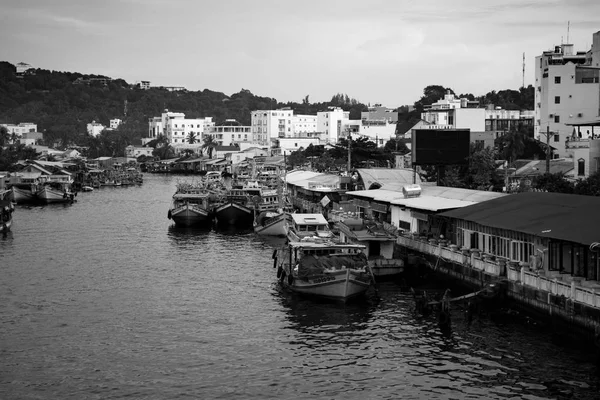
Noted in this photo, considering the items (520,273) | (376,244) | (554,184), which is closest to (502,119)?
(554,184)

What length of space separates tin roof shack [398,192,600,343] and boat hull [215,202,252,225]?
90.2ft

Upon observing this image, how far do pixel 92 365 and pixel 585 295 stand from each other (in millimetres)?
17869

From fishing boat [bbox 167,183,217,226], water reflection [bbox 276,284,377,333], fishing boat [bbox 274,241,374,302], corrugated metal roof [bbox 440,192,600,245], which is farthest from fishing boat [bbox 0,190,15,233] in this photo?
corrugated metal roof [bbox 440,192,600,245]

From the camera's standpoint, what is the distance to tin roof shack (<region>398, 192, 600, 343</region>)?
1225 inches

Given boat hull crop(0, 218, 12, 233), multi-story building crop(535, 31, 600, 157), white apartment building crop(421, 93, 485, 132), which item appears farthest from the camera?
white apartment building crop(421, 93, 485, 132)

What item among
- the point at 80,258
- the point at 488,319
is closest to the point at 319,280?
the point at 488,319

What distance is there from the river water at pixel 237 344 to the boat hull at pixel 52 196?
157ft

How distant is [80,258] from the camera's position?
2074 inches

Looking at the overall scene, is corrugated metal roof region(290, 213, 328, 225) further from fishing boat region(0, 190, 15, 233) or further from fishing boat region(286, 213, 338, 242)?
fishing boat region(0, 190, 15, 233)

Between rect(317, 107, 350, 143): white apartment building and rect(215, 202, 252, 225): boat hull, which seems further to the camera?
rect(317, 107, 350, 143): white apartment building

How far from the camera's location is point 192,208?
7094 cm

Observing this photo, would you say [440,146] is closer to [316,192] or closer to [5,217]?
[316,192]

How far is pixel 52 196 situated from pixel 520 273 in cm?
7247

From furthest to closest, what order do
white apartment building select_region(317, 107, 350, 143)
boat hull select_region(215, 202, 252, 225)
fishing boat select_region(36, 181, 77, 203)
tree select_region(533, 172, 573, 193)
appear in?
white apartment building select_region(317, 107, 350, 143) → fishing boat select_region(36, 181, 77, 203) → boat hull select_region(215, 202, 252, 225) → tree select_region(533, 172, 573, 193)
